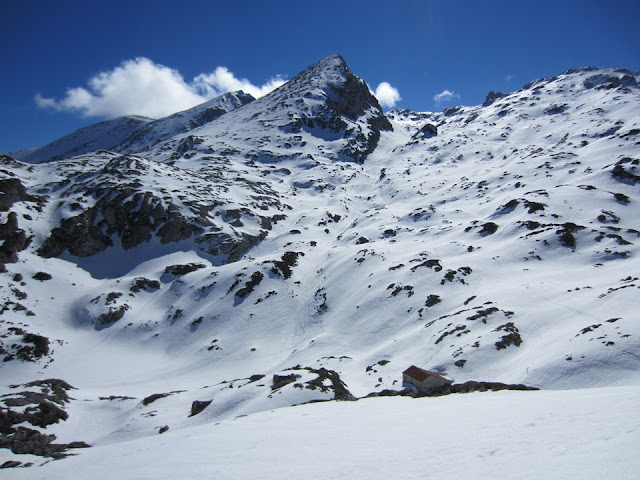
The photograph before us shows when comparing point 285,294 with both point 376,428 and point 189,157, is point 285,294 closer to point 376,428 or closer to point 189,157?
point 376,428

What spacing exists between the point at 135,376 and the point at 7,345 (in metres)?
23.8

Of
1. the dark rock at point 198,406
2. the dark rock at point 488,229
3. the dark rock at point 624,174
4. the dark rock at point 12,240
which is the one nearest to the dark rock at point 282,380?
the dark rock at point 198,406

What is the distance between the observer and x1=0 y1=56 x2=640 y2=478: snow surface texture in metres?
20.6

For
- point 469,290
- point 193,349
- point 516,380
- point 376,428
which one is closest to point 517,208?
point 469,290

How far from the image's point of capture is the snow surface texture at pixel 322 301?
810 inches

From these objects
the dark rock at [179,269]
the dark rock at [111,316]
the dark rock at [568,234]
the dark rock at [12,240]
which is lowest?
the dark rock at [111,316]

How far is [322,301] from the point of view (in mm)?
76875

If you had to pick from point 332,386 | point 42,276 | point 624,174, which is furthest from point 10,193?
point 624,174

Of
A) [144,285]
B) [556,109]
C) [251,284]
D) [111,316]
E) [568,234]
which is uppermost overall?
[556,109]

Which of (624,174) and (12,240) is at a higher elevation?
(624,174)

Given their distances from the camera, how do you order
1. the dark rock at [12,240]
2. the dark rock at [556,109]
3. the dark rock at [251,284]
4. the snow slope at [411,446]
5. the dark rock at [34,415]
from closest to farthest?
the snow slope at [411,446], the dark rock at [34,415], the dark rock at [251,284], the dark rock at [12,240], the dark rock at [556,109]

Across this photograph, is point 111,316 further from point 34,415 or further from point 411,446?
point 411,446

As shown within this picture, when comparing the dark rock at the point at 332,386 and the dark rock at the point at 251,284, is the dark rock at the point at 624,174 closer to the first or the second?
the dark rock at the point at 251,284

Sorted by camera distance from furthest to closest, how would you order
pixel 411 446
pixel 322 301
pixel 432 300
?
1. pixel 322 301
2. pixel 432 300
3. pixel 411 446
